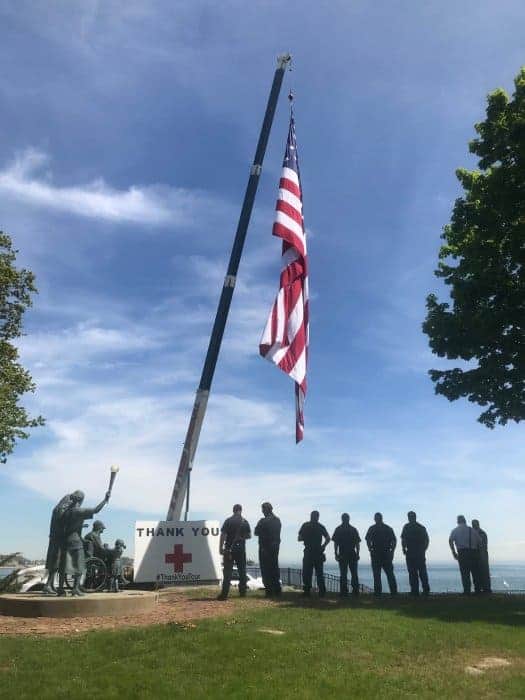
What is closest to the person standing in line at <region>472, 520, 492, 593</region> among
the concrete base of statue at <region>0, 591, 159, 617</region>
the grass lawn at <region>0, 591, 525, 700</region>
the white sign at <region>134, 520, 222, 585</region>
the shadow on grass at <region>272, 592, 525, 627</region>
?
the shadow on grass at <region>272, 592, 525, 627</region>

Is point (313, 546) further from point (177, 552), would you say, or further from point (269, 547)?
point (177, 552)

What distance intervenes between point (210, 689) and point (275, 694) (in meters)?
0.73

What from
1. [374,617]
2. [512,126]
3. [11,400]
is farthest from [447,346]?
[11,400]

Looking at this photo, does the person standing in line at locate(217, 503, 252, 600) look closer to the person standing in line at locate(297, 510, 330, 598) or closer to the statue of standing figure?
the person standing in line at locate(297, 510, 330, 598)

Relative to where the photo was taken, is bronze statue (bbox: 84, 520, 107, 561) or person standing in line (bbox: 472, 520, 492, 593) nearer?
bronze statue (bbox: 84, 520, 107, 561)

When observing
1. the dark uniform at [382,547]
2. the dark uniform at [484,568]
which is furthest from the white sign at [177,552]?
the dark uniform at [484,568]

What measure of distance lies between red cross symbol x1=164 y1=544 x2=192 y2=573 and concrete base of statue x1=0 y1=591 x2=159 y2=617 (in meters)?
4.00

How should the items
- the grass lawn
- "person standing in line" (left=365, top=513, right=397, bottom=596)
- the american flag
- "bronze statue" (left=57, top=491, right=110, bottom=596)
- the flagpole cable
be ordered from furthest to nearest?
the flagpole cable < the american flag < "person standing in line" (left=365, top=513, right=397, bottom=596) < "bronze statue" (left=57, top=491, right=110, bottom=596) < the grass lawn

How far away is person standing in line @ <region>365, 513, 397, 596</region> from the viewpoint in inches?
565

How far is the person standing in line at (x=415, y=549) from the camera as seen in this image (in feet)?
47.5

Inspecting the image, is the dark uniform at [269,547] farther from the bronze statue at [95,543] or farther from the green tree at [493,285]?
the green tree at [493,285]

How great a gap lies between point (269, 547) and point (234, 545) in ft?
2.92

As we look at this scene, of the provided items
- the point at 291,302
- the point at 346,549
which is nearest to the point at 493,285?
the point at 291,302

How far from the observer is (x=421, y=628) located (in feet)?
31.1
